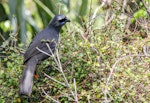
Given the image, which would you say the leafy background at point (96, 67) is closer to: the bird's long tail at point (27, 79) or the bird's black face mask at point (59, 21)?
the bird's long tail at point (27, 79)

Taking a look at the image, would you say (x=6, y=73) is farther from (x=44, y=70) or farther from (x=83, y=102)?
(x=83, y=102)

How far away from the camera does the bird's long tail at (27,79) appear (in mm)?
5660

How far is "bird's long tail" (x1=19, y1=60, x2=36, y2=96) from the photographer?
5660mm

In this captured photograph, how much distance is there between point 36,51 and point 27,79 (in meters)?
0.72

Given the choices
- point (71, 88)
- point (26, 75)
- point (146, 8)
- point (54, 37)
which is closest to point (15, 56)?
point (26, 75)

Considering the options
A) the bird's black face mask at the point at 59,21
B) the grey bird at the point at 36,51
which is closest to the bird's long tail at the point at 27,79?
the grey bird at the point at 36,51

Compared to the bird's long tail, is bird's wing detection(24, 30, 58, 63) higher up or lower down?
higher up

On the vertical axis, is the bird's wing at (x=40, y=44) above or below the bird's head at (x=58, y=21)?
below

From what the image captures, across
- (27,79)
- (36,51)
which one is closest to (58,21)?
(36,51)

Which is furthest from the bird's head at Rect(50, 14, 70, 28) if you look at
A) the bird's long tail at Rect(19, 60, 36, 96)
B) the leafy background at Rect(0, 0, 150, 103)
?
the bird's long tail at Rect(19, 60, 36, 96)

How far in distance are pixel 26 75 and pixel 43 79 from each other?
0.88 feet

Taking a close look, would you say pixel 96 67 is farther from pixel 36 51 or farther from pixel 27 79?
pixel 36 51

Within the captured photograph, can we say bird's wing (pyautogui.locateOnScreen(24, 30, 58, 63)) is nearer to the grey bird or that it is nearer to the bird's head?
the grey bird

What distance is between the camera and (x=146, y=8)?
624 centimetres
